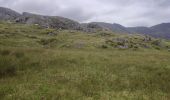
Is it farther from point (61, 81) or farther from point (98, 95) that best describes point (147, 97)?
point (61, 81)

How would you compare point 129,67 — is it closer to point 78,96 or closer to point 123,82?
point 123,82

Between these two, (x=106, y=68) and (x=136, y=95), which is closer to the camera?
(x=136, y=95)

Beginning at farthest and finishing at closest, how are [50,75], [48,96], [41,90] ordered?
[50,75], [41,90], [48,96]

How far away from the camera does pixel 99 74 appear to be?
56.4 ft

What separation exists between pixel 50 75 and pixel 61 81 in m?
1.90

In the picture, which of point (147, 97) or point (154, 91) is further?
point (154, 91)

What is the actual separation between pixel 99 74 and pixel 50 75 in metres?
3.39

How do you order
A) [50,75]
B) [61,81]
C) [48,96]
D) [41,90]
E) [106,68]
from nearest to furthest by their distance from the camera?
[48,96]
[41,90]
[61,81]
[50,75]
[106,68]

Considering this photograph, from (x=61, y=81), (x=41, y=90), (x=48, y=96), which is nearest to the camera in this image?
(x=48, y=96)

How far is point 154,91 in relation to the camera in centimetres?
1366

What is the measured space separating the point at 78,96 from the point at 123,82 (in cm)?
418

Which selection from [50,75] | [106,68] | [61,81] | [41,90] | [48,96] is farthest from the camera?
[106,68]

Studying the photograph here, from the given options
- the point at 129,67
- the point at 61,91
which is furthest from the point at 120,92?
the point at 129,67

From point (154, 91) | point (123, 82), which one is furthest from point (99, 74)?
point (154, 91)
